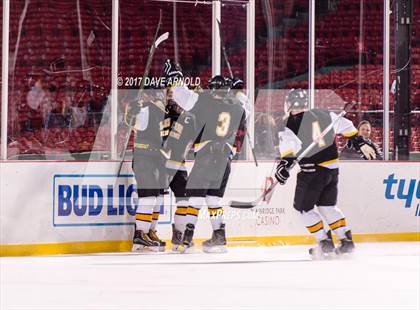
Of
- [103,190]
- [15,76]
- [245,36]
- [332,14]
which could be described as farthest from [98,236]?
[332,14]

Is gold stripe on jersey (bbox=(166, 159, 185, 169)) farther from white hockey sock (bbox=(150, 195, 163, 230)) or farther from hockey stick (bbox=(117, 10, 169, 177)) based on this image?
hockey stick (bbox=(117, 10, 169, 177))

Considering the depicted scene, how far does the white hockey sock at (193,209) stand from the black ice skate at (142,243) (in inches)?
13.8

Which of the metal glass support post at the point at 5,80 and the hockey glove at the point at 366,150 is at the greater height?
the metal glass support post at the point at 5,80

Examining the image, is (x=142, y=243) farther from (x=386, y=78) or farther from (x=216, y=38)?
(x=386, y=78)

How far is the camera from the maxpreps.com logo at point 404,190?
433 inches

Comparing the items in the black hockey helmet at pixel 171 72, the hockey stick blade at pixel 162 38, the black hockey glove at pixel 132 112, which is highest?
the hockey stick blade at pixel 162 38

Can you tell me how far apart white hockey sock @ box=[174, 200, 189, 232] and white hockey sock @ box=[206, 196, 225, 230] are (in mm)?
200

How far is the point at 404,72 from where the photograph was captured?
11336mm

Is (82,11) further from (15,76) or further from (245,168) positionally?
(245,168)

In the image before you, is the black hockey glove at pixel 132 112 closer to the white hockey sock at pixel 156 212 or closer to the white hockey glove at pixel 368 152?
the white hockey sock at pixel 156 212

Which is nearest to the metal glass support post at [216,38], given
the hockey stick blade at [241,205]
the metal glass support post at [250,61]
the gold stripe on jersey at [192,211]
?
the metal glass support post at [250,61]

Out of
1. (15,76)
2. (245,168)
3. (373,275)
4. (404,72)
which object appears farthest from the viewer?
(404,72)

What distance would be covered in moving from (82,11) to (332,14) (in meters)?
2.40

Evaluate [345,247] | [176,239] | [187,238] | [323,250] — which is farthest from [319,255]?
[176,239]
